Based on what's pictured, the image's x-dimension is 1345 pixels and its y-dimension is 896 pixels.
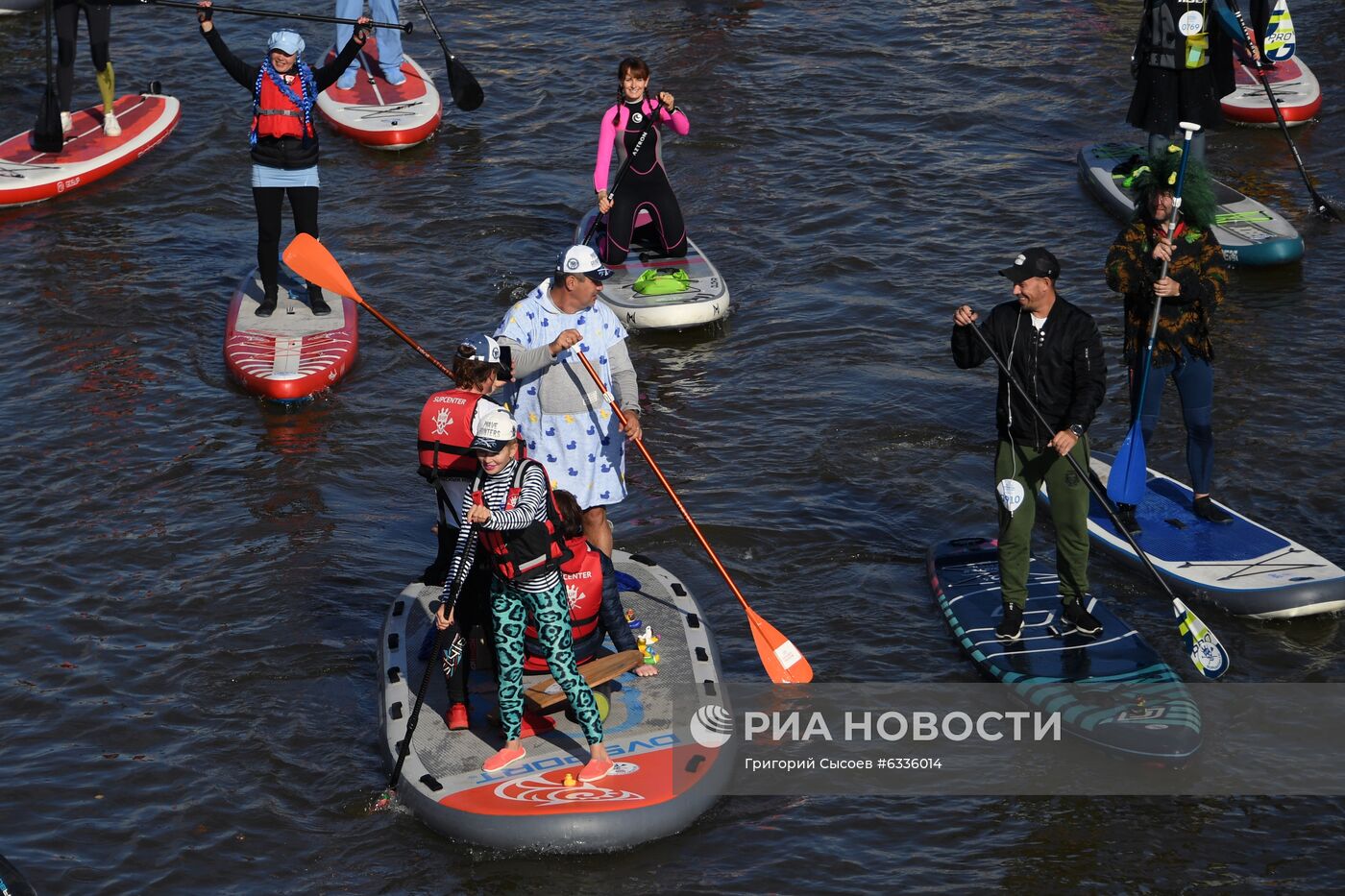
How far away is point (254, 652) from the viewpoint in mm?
9000

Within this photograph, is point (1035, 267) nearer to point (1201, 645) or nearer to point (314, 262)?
point (1201, 645)

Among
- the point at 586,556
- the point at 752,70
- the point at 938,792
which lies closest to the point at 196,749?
the point at 586,556

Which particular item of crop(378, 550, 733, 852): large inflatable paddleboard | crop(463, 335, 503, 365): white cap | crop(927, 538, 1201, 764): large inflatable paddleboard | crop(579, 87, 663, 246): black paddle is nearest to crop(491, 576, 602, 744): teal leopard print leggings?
crop(378, 550, 733, 852): large inflatable paddleboard

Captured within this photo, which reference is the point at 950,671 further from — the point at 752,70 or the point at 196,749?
the point at 752,70

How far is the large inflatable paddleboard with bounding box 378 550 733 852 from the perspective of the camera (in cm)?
695

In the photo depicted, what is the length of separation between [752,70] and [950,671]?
1220 cm

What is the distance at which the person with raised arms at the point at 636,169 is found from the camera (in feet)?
40.4

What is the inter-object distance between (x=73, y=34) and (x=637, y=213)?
22.6 ft

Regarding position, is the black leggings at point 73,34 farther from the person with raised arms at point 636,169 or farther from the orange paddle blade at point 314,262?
the orange paddle blade at point 314,262

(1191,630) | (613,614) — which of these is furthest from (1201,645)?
(613,614)

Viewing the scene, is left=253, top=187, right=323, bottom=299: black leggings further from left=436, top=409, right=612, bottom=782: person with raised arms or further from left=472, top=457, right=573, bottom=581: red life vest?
left=472, top=457, right=573, bottom=581: red life vest

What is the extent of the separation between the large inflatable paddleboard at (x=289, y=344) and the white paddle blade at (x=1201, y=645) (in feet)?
22.1

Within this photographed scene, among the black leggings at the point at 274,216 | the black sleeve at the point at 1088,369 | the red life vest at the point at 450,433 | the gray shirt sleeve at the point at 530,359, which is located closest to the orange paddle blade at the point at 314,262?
the black leggings at the point at 274,216

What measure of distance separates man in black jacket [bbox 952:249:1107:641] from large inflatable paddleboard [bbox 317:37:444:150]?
10484mm
